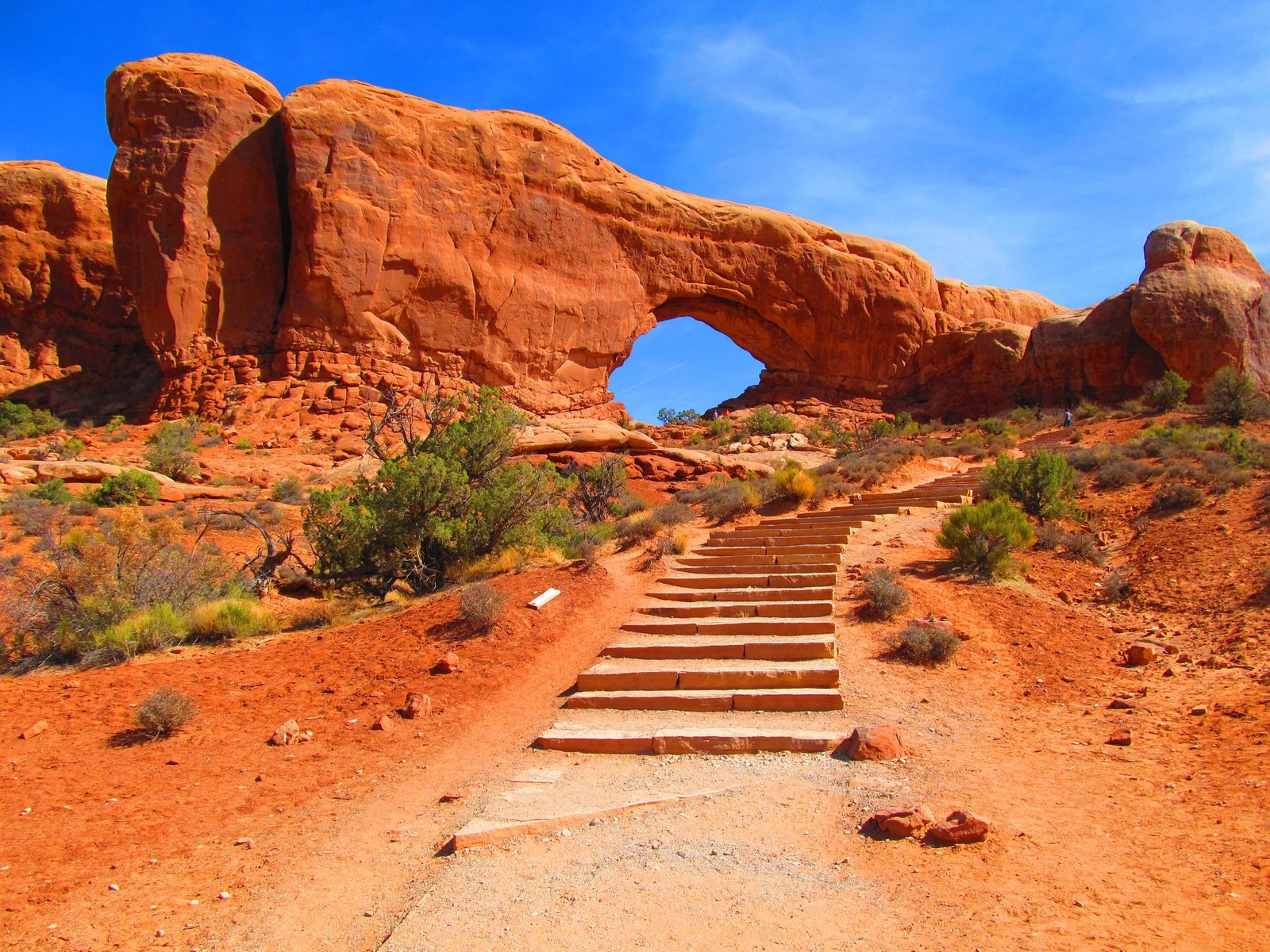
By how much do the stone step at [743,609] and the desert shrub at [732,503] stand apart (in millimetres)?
5636

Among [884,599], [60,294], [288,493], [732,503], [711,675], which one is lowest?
[711,675]

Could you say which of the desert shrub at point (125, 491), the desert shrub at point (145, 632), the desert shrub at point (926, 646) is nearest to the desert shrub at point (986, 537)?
the desert shrub at point (926, 646)

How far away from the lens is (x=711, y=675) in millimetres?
7676

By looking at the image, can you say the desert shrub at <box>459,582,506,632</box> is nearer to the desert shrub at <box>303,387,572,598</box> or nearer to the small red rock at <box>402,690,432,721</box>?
the small red rock at <box>402,690,432,721</box>

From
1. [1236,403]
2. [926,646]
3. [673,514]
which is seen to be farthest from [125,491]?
[1236,403]

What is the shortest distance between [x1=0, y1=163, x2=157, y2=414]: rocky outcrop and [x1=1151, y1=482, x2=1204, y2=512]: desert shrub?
3155cm

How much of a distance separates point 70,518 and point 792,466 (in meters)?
15.1

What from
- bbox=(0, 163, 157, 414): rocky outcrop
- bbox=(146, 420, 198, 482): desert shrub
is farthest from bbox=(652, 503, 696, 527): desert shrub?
bbox=(0, 163, 157, 414): rocky outcrop

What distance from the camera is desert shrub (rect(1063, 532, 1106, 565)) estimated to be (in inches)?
420

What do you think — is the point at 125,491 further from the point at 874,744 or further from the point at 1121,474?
the point at 1121,474

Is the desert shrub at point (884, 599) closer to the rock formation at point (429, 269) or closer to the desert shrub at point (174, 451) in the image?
the desert shrub at point (174, 451)

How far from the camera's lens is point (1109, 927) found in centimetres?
363

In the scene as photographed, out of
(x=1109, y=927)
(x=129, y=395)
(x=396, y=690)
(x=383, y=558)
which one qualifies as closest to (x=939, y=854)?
(x=1109, y=927)

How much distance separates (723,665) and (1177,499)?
318 inches
